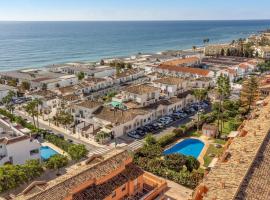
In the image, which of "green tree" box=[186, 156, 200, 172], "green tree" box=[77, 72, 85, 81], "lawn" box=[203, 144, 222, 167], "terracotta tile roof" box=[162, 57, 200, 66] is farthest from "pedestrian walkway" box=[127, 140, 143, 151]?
"terracotta tile roof" box=[162, 57, 200, 66]

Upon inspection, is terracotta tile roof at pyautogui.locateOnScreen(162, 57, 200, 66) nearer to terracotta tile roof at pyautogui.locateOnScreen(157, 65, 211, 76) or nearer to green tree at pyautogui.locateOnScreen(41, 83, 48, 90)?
terracotta tile roof at pyautogui.locateOnScreen(157, 65, 211, 76)

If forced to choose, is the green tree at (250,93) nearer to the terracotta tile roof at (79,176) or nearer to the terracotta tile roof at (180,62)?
the terracotta tile roof at (79,176)

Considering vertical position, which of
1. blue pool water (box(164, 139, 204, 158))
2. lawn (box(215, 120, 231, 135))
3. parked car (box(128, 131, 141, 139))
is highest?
lawn (box(215, 120, 231, 135))

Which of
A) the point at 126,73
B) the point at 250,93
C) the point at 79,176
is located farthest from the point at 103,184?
the point at 126,73

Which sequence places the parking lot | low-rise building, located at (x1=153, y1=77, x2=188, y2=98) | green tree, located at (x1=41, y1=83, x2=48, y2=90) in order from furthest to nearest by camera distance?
green tree, located at (x1=41, y1=83, x2=48, y2=90) < low-rise building, located at (x1=153, y1=77, x2=188, y2=98) < the parking lot

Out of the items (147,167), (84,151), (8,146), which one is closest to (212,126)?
(147,167)

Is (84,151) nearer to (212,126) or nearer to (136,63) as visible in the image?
(212,126)
